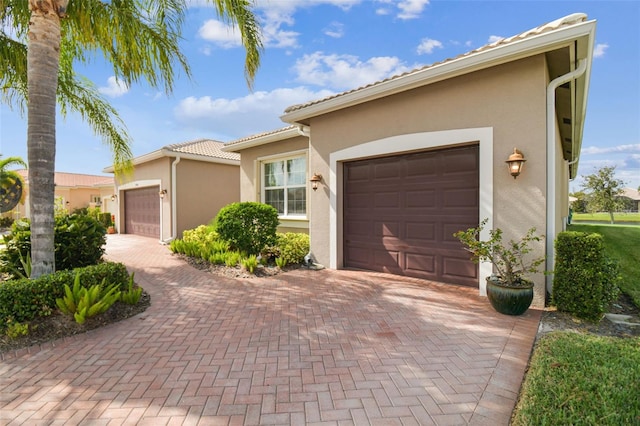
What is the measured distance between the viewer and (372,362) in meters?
3.30

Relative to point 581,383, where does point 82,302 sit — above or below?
above

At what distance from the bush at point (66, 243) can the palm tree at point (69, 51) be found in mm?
1787

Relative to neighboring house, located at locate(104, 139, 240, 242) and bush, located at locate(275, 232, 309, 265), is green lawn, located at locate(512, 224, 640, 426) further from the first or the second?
neighboring house, located at locate(104, 139, 240, 242)

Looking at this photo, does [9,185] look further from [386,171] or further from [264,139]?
[386,171]

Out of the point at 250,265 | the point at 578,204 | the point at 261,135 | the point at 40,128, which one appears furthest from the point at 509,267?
the point at 578,204

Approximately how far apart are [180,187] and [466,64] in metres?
12.3

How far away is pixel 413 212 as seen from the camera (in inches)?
263

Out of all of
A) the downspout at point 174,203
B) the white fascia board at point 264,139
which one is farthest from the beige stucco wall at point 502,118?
the downspout at point 174,203

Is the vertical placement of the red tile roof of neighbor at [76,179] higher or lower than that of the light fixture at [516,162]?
higher

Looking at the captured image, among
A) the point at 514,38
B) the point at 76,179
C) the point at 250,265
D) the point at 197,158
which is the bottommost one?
the point at 250,265

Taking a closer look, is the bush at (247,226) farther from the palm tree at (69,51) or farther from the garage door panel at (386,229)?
the palm tree at (69,51)

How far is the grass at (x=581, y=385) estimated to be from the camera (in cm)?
229

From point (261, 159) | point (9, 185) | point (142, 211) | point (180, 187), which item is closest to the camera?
point (261, 159)

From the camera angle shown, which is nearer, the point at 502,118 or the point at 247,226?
the point at 502,118
